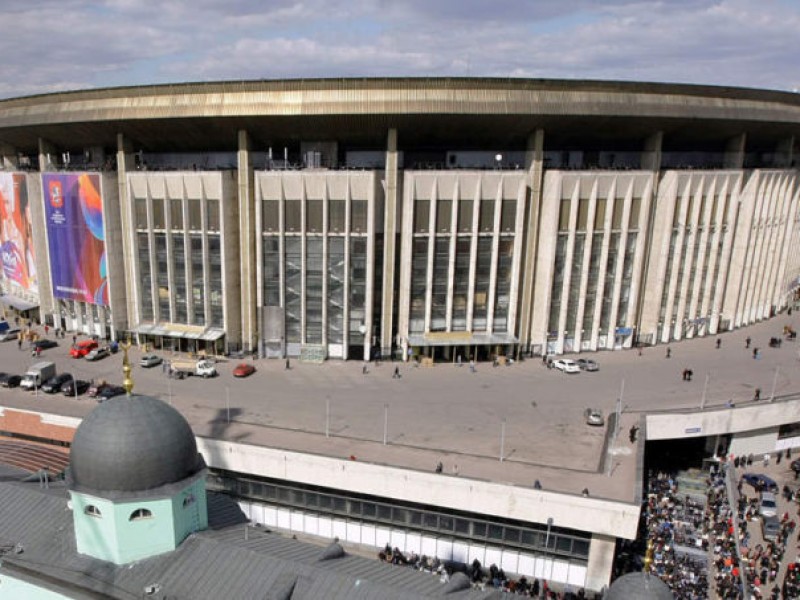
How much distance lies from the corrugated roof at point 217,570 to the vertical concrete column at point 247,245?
2852 centimetres

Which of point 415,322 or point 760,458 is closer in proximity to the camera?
point 760,458

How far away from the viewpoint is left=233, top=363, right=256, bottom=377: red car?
152 feet

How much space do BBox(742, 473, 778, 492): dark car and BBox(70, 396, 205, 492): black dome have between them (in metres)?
36.9

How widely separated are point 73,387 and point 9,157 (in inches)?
1640

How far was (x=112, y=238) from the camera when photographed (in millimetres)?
53281

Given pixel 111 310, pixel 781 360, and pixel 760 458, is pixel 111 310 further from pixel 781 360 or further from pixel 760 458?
pixel 781 360

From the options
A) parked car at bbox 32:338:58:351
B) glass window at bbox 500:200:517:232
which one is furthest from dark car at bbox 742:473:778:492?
parked car at bbox 32:338:58:351

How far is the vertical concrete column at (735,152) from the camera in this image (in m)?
58.8

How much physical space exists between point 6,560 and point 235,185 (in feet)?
110

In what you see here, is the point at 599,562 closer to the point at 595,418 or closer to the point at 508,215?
the point at 595,418

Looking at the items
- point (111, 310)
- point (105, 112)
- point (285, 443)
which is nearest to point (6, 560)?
point (285, 443)

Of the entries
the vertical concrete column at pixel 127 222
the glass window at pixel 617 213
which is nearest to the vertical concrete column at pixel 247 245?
the vertical concrete column at pixel 127 222

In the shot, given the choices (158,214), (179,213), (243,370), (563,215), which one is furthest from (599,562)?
(158,214)

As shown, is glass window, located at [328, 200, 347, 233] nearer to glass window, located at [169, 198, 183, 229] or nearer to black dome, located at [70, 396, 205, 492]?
glass window, located at [169, 198, 183, 229]
